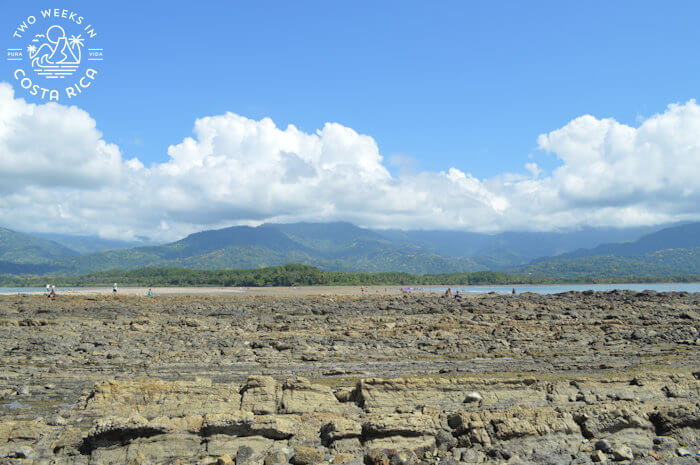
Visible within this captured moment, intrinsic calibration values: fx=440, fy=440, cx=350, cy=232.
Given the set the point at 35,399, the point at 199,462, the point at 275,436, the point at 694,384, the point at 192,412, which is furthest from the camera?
the point at 35,399

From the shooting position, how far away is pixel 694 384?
41.4ft

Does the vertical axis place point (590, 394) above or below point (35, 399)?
above

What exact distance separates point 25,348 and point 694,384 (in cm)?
2703

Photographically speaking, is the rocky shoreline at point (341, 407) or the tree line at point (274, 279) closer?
the rocky shoreline at point (341, 407)

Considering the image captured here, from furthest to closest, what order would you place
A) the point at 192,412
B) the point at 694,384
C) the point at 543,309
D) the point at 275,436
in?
the point at 543,309, the point at 694,384, the point at 192,412, the point at 275,436

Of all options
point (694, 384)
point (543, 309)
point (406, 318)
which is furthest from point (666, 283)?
point (694, 384)

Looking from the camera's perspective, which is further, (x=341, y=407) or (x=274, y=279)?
(x=274, y=279)

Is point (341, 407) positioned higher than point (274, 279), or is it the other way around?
point (341, 407)

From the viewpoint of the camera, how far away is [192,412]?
10.8m

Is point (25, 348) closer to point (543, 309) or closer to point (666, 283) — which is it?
point (543, 309)

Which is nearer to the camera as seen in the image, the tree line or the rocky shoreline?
the rocky shoreline

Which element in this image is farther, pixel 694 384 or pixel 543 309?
pixel 543 309

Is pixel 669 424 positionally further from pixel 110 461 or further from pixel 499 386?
pixel 110 461

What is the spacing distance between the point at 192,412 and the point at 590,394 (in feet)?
34.2
